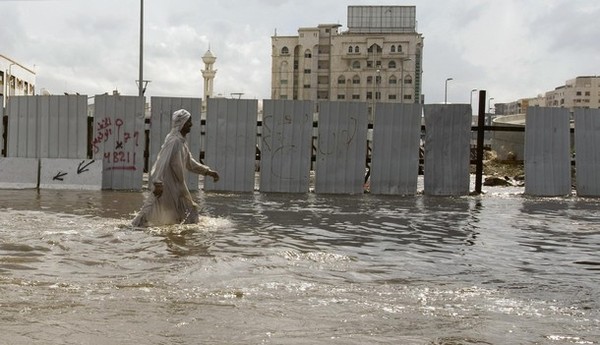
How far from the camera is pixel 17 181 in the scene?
1520 centimetres

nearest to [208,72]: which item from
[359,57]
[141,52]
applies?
[359,57]

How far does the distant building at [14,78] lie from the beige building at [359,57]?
42560 mm

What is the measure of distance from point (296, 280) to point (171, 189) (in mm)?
3735

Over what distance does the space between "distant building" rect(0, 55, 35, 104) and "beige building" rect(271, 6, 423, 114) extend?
4256 centimetres

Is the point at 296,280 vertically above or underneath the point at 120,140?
underneath

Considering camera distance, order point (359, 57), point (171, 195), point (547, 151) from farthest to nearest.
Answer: point (359, 57), point (547, 151), point (171, 195)

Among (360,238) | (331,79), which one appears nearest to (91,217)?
(360,238)

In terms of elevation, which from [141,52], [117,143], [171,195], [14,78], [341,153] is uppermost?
[14,78]

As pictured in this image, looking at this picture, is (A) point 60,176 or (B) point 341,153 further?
(B) point 341,153

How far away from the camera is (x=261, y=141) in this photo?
1533 centimetres

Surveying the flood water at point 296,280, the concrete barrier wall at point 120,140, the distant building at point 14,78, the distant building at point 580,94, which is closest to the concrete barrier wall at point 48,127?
the concrete barrier wall at point 120,140

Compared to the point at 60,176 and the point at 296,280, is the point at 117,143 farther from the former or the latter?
the point at 296,280

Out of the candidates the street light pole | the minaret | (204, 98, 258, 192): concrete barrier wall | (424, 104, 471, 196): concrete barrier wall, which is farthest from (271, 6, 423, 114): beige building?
(204, 98, 258, 192): concrete barrier wall

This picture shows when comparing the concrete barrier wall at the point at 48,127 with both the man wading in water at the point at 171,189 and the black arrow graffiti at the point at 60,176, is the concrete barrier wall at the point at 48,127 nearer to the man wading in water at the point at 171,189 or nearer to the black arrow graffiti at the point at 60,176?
the black arrow graffiti at the point at 60,176
